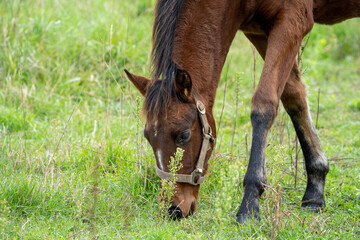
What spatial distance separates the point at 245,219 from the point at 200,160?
19.6 inches

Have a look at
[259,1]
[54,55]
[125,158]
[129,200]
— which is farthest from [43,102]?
[259,1]

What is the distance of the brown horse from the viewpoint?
10.8ft

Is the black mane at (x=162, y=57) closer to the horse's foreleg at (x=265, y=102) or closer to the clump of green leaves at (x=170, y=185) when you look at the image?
the clump of green leaves at (x=170, y=185)

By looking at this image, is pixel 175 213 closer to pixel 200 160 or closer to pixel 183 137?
pixel 200 160

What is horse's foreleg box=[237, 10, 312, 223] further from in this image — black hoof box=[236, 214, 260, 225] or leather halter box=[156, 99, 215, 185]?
leather halter box=[156, 99, 215, 185]

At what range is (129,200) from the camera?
3.57 metres

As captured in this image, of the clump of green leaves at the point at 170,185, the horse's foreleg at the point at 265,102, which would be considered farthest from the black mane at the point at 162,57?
the horse's foreleg at the point at 265,102

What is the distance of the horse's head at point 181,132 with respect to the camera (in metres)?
3.29

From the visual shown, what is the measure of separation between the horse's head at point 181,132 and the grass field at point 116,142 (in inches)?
7.6

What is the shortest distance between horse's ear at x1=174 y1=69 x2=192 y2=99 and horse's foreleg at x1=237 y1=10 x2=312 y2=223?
0.45 m

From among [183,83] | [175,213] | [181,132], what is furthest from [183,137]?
[175,213]

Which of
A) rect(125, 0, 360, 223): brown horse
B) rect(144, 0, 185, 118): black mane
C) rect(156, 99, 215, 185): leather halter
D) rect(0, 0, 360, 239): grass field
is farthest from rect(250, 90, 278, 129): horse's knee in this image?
rect(144, 0, 185, 118): black mane

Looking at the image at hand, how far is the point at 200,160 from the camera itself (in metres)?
3.43

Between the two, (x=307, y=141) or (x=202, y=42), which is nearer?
(x=202, y=42)
